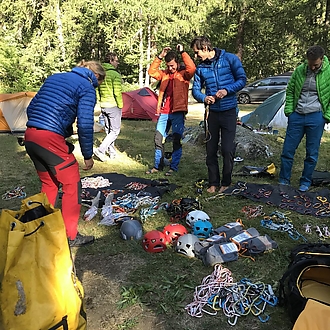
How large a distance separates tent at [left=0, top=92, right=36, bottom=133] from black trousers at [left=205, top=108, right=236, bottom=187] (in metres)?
6.11

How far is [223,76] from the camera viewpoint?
443cm

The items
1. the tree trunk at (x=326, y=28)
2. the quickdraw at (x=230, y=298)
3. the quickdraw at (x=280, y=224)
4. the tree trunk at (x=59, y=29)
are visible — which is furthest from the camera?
the tree trunk at (x=59, y=29)

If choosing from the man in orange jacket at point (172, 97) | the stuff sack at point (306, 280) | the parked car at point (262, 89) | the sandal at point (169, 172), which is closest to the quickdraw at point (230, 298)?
the stuff sack at point (306, 280)

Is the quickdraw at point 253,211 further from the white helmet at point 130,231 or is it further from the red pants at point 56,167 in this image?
the red pants at point 56,167

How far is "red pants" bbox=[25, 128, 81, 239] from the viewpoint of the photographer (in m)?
3.00

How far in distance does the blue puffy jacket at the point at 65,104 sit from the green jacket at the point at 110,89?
10.4 feet

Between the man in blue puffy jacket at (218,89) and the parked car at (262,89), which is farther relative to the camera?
the parked car at (262,89)

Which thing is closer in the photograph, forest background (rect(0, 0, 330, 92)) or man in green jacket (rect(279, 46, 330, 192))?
man in green jacket (rect(279, 46, 330, 192))

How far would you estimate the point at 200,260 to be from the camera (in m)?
3.17

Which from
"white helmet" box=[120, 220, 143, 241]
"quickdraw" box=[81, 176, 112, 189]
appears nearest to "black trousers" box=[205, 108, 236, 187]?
"quickdraw" box=[81, 176, 112, 189]

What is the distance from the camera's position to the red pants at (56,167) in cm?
300

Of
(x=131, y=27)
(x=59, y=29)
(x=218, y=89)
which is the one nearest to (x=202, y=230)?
(x=218, y=89)

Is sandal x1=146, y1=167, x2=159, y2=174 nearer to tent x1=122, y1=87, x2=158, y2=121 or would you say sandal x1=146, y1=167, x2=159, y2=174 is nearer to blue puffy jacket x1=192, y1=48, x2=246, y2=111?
blue puffy jacket x1=192, y1=48, x2=246, y2=111

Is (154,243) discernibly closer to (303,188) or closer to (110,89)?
(303,188)
